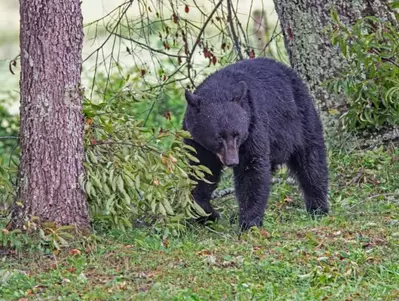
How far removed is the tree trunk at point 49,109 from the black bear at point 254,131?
1.04m

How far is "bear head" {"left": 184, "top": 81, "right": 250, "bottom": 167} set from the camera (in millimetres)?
6328

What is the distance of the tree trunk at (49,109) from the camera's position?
5633 millimetres

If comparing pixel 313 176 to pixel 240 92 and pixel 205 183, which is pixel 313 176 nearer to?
pixel 205 183

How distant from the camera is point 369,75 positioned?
7695mm

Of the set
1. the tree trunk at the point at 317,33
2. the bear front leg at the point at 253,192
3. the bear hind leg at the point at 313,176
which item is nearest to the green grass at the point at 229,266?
the bear front leg at the point at 253,192

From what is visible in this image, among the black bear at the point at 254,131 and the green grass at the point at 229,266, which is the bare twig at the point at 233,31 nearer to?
the black bear at the point at 254,131

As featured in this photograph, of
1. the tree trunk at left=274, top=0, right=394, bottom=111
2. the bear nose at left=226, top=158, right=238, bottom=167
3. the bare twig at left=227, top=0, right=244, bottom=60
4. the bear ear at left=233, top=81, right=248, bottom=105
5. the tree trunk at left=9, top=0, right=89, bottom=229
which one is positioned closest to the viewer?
the tree trunk at left=9, top=0, right=89, bottom=229

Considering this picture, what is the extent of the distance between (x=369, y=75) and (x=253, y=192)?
1877mm

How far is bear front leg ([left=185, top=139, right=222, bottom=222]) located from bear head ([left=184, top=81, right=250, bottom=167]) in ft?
0.45

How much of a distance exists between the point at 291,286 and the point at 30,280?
1518 mm

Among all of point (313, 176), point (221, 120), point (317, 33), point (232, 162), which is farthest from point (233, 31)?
point (232, 162)

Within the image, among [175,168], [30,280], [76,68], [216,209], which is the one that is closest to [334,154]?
[216,209]

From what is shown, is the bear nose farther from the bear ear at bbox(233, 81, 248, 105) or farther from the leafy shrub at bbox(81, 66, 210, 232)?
the bear ear at bbox(233, 81, 248, 105)

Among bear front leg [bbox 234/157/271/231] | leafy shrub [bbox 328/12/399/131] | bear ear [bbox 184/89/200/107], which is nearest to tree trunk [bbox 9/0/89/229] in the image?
bear ear [bbox 184/89/200/107]
